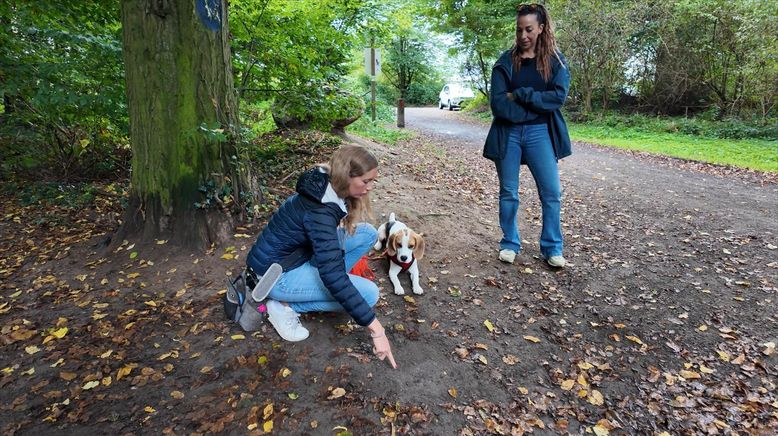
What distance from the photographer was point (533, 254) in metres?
4.30

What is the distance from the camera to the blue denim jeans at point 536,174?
3684 mm

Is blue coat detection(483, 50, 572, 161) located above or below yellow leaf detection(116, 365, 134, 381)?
above

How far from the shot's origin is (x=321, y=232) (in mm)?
2424

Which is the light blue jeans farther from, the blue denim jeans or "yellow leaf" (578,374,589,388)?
the blue denim jeans

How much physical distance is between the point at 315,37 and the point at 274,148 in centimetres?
223

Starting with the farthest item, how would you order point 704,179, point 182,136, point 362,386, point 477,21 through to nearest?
point 477,21 → point 704,179 → point 182,136 → point 362,386

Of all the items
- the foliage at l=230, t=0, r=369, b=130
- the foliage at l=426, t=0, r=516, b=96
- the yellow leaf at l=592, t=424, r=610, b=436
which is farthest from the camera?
the foliage at l=426, t=0, r=516, b=96

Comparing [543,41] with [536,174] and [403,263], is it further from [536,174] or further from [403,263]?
[403,263]

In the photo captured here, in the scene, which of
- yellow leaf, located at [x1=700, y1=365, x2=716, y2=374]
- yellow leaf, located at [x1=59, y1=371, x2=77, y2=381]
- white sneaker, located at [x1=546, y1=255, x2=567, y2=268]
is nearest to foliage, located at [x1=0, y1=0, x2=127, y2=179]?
yellow leaf, located at [x1=59, y1=371, x2=77, y2=381]

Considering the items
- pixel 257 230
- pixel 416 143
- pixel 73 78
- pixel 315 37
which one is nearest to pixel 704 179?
pixel 416 143

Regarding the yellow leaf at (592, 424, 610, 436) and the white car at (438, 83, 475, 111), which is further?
the white car at (438, 83, 475, 111)

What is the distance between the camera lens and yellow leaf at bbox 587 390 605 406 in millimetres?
2494

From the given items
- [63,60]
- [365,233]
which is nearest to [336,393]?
[365,233]

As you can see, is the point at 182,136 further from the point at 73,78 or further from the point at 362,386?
the point at 362,386
